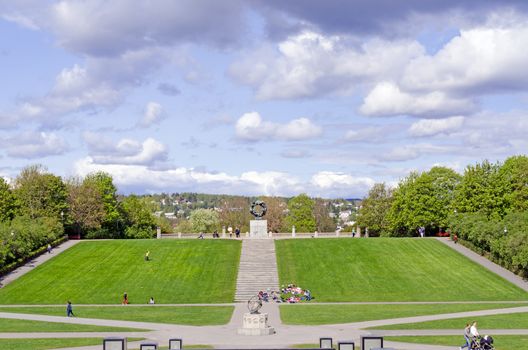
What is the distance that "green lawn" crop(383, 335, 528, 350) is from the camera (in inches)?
1483

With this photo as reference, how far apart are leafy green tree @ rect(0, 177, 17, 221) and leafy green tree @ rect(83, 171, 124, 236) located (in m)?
19.3

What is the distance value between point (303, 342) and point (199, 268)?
134 ft

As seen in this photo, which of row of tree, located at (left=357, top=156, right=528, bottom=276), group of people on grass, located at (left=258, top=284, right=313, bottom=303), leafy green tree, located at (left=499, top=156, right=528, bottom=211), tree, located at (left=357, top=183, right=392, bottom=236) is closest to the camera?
group of people on grass, located at (left=258, top=284, right=313, bottom=303)

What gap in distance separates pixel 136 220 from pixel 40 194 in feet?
91.8

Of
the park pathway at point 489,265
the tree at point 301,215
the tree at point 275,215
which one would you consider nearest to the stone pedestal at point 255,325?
the park pathway at point 489,265

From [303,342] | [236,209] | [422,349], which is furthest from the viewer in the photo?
[236,209]

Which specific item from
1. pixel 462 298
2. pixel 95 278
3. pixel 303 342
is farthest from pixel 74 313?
pixel 462 298

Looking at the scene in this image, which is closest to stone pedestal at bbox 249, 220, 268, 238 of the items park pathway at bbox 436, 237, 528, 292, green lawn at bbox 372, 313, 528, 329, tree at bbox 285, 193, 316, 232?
park pathway at bbox 436, 237, 528, 292

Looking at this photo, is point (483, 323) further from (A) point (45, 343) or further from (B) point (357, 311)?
(A) point (45, 343)

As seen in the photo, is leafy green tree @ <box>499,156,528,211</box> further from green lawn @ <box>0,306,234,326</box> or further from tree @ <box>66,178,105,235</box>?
tree @ <box>66,178,105,235</box>

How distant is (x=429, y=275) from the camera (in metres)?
74.9

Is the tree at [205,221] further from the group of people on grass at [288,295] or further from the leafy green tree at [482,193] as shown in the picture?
the group of people on grass at [288,295]

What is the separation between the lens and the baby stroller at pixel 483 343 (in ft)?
113

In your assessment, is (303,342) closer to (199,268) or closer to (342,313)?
(342,313)
